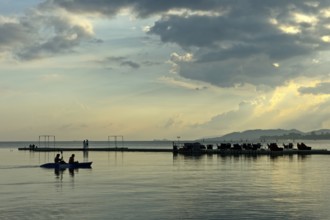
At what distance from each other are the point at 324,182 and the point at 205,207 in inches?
784

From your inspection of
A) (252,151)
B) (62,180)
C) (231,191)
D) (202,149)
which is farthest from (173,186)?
(202,149)

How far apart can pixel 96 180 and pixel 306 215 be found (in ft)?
89.9

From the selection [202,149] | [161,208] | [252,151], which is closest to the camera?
[161,208]

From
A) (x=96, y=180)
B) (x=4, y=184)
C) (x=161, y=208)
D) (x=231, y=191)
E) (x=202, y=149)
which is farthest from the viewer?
(x=202, y=149)

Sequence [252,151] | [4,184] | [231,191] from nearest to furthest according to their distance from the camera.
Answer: [231,191] < [4,184] < [252,151]

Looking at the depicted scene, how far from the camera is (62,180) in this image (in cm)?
5347

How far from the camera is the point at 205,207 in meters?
32.9

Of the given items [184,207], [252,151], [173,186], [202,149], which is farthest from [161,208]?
[202,149]

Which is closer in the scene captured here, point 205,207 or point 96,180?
point 205,207

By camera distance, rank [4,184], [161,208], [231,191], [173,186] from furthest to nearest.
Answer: [4,184], [173,186], [231,191], [161,208]

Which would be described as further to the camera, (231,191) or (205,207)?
(231,191)

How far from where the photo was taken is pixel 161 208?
32.7m

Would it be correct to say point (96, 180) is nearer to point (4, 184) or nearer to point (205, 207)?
point (4, 184)

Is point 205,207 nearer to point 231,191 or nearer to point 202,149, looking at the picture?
point 231,191
